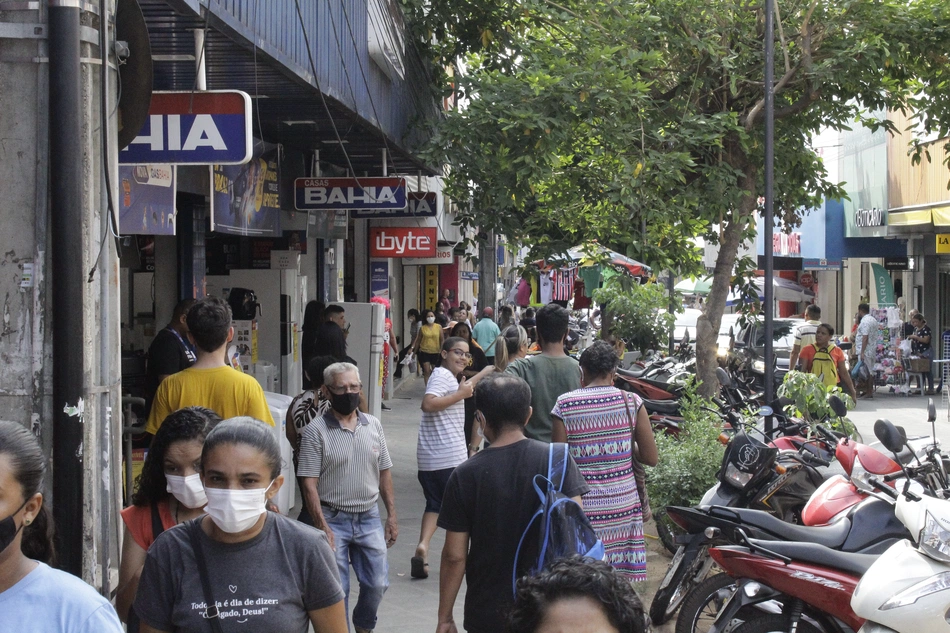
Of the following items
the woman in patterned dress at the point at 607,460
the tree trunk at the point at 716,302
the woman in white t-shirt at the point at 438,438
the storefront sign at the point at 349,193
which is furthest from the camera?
the storefront sign at the point at 349,193

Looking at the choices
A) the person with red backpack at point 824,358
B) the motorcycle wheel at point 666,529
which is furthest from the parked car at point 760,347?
the motorcycle wheel at point 666,529

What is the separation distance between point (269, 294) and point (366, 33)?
4491 mm

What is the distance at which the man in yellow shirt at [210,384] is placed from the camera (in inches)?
203

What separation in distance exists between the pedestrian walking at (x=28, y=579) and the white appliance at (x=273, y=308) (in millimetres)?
10398

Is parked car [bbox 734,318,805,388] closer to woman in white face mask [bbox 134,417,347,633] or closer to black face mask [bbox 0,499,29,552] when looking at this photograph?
woman in white face mask [bbox 134,417,347,633]

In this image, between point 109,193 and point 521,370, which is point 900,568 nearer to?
point 521,370

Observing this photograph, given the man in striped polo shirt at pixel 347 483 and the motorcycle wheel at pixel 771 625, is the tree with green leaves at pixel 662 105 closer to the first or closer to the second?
the man in striped polo shirt at pixel 347 483

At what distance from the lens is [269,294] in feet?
43.2

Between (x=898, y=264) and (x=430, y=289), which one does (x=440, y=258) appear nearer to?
(x=430, y=289)

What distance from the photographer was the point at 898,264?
24.7 meters

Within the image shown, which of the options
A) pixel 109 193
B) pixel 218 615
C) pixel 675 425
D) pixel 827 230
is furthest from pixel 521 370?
pixel 827 230

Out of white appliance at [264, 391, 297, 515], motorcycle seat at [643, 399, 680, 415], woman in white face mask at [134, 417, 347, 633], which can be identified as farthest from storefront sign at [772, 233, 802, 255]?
woman in white face mask at [134, 417, 347, 633]

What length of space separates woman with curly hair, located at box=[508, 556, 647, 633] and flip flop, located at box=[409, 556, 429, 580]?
5.46 metres

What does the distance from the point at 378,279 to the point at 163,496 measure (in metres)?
17.3
